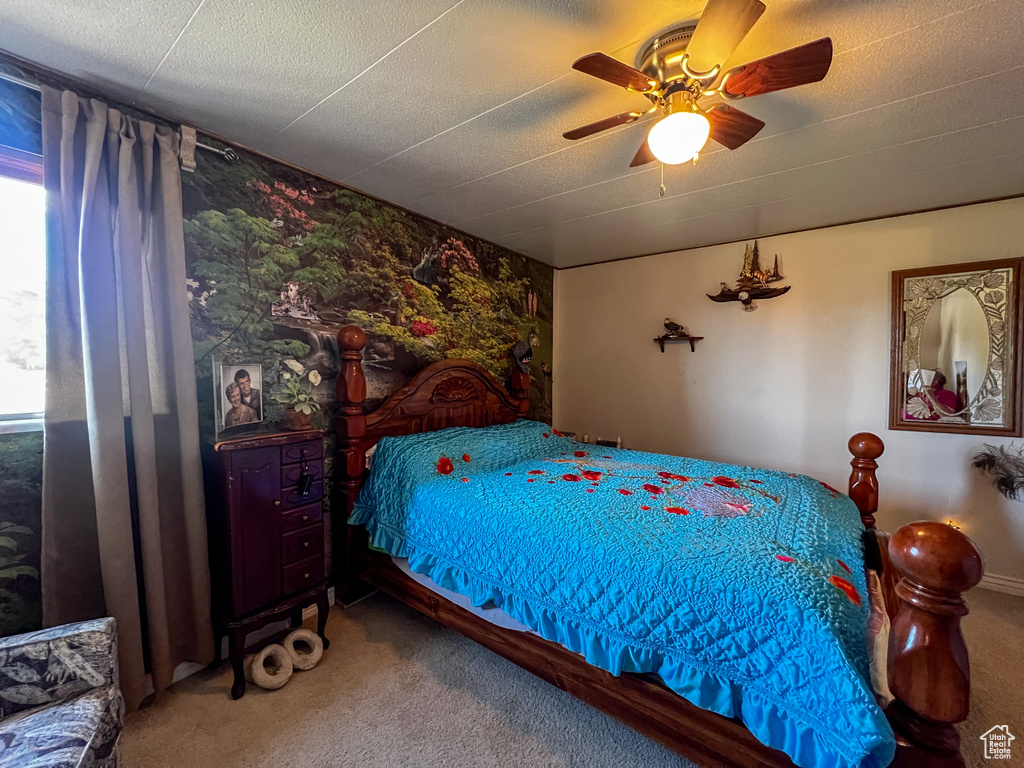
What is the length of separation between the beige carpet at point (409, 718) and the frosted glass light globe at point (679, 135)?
2.11 meters

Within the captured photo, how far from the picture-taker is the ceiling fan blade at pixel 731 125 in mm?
1458

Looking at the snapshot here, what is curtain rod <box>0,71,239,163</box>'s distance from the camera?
146 cm

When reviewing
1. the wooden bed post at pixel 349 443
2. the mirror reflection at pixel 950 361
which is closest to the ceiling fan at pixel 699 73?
the wooden bed post at pixel 349 443

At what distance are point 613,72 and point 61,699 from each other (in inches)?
95.6

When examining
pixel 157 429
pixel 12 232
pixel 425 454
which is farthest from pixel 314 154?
pixel 425 454

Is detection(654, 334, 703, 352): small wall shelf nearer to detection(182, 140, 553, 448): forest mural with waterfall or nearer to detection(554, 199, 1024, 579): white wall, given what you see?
detection(554, 199, 1024, 579): white wall

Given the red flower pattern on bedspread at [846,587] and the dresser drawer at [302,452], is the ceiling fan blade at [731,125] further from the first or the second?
the dresser drawer at [302,452]

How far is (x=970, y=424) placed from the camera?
2660 millimetres

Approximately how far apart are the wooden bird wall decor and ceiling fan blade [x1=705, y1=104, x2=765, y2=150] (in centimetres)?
191

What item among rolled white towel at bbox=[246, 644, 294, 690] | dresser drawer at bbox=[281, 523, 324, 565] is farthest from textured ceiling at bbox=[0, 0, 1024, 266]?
rolled white towel at bbox=[246, 644, 294, 690]

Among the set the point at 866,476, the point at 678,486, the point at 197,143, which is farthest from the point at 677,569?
the point at 197,143

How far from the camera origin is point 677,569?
1.31m

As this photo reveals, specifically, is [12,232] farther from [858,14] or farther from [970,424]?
[970,424]

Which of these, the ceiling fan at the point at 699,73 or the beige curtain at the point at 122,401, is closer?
the ceiling fan at the point at 699,73
